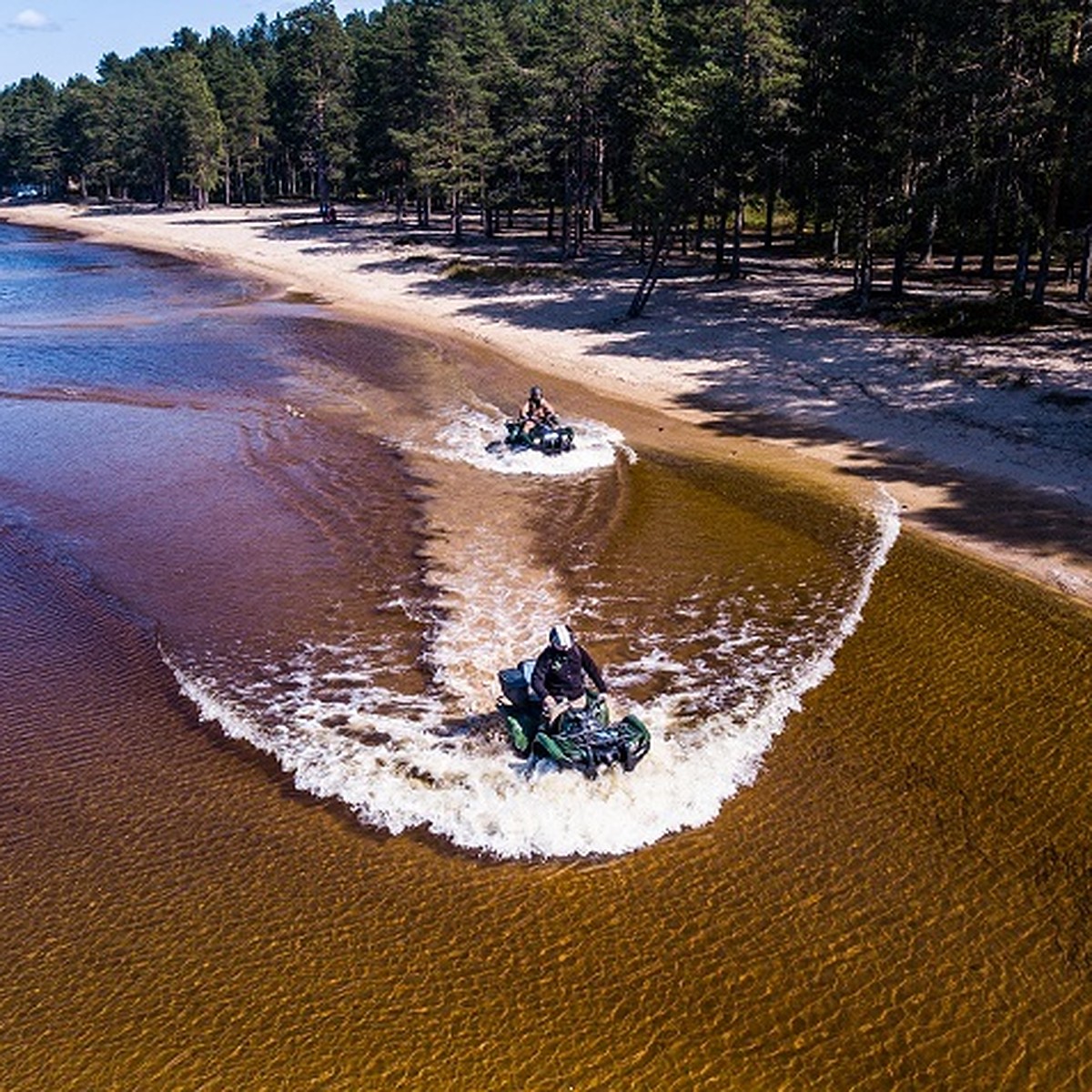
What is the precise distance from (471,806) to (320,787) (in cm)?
188

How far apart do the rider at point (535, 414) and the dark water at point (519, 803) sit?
3046 millimetres

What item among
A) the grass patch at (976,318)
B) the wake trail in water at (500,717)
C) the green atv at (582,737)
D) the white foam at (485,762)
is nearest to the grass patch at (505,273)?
the grass patch at (976,318)

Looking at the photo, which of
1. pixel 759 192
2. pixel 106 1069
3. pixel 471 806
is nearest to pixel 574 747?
pixel 471 806

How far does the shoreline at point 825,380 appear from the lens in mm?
19906

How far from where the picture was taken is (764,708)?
1270 cm

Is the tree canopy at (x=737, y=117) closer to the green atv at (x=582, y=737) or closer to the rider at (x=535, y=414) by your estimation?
the rider at (x=535, y=414)

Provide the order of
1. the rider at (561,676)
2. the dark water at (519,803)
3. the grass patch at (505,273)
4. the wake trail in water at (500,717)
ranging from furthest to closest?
the grass patch at (505,273), the rider at (561,676), the wake trail in water at (500,717), the dark water at (519,803)

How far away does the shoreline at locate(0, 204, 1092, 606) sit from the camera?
1991 centimetres

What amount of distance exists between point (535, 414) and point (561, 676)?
537 inches

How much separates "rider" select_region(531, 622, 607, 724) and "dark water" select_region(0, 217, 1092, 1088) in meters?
0.88

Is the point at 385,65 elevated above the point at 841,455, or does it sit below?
above

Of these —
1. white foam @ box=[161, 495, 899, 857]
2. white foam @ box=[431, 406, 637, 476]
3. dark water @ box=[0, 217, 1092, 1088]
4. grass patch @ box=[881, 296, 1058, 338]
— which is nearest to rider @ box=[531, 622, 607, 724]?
white foam @ box=[161, 495, 899, 857]

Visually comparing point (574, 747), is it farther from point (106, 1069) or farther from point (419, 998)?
point (106, 1069)

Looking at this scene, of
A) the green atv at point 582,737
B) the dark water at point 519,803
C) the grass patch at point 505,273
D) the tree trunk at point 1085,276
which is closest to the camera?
the dark water at point 519,803
